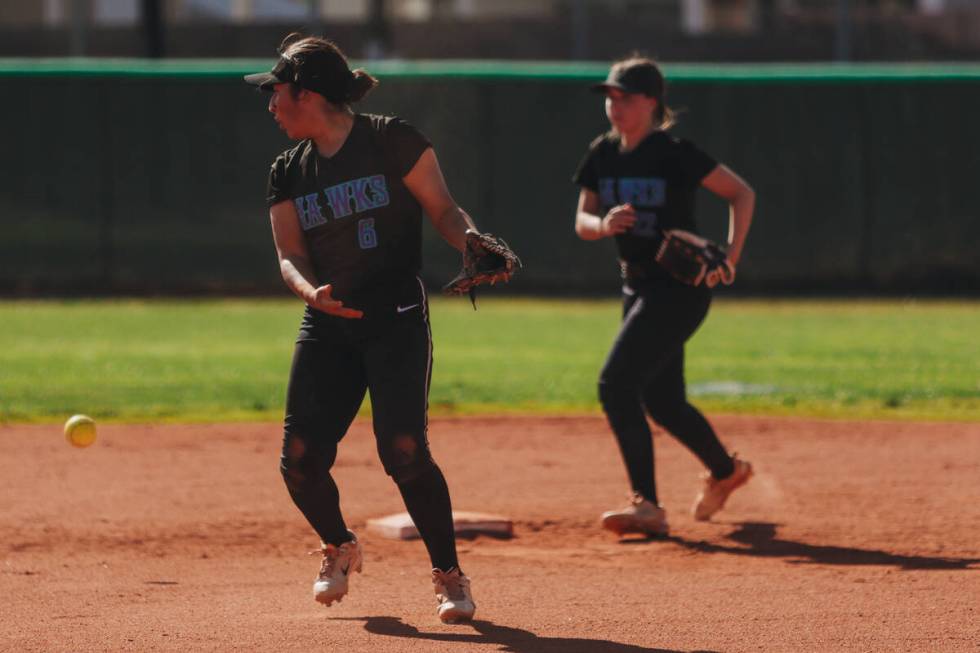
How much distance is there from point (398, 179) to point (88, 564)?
219 centimetres

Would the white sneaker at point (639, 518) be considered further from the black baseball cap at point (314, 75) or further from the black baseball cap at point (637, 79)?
the black baseball cap at point (314, 75)

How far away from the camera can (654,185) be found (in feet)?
21.7

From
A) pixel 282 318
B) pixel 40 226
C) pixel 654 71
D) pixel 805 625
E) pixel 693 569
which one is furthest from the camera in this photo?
pixel 40 226

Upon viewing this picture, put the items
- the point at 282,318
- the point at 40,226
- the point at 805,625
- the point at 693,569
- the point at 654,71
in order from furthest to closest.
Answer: the point at 40,226 → the point at 282,318 → the point at 654,71 → the point at 693,569 → the point at 805,625

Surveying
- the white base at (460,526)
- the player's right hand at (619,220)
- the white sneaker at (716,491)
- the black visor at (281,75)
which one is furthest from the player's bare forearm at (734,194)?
the black visor at (281,75)

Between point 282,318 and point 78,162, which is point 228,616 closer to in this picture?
point 282,318

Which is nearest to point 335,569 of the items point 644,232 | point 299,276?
point 299,276

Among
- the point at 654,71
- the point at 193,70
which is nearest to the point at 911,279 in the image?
the point at 193,70

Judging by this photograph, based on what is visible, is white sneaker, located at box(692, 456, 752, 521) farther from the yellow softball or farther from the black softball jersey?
the yellow softball

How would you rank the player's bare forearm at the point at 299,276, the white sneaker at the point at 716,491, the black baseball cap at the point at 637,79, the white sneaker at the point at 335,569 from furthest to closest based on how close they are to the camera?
the white sneaker at the point at 716,491 → the black baseball cap at the point at 637,79 → the white sneaker at the point at 335,569 → the player's bare forearm at the point at 299,276

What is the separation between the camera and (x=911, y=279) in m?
17.4

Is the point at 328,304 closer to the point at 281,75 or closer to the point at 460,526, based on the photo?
the point at 281,75

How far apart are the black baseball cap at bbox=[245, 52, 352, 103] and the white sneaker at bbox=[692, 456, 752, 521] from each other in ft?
9.20

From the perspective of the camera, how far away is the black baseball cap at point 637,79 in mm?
6535
